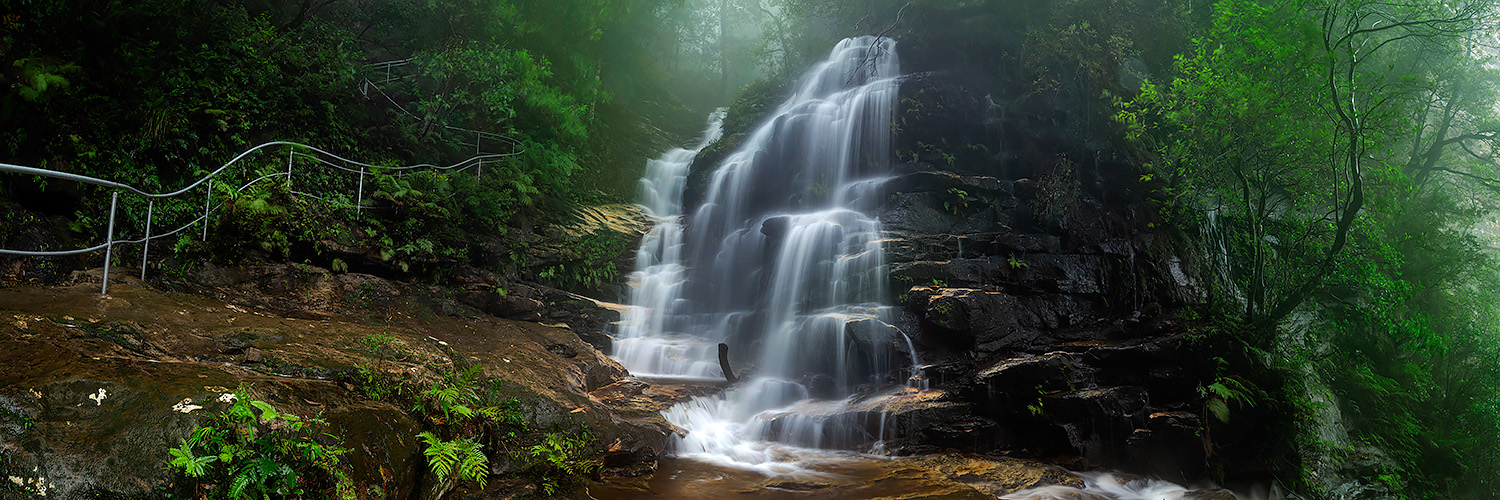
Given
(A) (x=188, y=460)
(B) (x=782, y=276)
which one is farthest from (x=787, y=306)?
(A) (x=188, y=460)

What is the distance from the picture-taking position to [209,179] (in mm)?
7148

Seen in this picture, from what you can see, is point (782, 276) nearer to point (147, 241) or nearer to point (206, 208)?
point (206, 208)

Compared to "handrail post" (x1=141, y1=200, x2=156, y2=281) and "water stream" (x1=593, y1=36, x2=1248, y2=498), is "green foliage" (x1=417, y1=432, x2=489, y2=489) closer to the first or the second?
"water stream" (x1=593, y1=36, x2=1248, y2=498)

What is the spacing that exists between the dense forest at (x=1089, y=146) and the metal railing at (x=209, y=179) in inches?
7.5

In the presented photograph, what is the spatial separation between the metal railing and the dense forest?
0.19 m

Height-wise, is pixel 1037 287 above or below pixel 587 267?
above

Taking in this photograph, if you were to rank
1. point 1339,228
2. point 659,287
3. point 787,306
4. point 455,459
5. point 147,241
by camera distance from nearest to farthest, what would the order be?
point 455,459
point 147,241
point 1339,228
point 787,306
point 659,287

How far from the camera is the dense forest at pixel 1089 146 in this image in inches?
304

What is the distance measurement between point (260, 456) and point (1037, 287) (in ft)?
36.1

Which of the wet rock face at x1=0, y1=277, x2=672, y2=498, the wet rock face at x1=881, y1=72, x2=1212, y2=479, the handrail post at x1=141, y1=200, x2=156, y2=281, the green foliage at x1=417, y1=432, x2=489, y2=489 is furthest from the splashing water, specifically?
the handrail post at x1=141, y1=200, x2=156, y2=281

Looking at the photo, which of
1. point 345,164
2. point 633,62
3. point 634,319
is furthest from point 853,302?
point 633,62

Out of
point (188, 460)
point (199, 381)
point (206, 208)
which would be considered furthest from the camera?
point (206, 208)

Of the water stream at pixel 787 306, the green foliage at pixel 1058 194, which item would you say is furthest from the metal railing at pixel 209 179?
the green foliage at pixel 1058 194

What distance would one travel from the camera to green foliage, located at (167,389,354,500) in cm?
335
